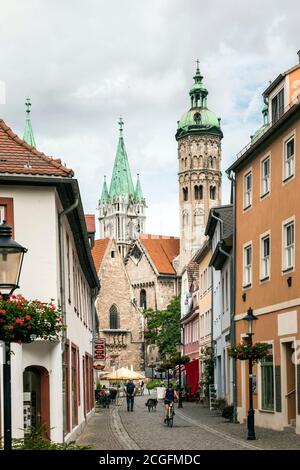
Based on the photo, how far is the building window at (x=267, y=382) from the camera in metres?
28.0

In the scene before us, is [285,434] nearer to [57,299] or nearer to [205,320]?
[57,299]

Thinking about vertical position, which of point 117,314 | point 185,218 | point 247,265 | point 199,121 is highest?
point 199,121

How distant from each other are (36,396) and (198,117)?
13761 centimetres

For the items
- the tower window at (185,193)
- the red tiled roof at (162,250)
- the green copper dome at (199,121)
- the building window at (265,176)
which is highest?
the green copper dome at (199,121)

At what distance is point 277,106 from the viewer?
29.4m

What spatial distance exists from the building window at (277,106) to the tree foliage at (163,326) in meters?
96.4

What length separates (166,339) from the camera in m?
126

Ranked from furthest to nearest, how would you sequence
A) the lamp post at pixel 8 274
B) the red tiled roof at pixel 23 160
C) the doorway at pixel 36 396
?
the doorway at pixel 36 396 < the red tiled roof at pixel 23 160 < the lamp post at pixel 8 274

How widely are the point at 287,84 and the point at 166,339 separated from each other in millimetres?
99931

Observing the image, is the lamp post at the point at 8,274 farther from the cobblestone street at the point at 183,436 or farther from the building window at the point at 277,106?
the building window at the point at 277,106

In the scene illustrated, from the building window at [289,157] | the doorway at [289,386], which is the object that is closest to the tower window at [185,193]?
the building window at [289,157]

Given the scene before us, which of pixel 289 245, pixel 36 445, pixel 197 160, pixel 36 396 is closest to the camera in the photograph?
pixel 36 445

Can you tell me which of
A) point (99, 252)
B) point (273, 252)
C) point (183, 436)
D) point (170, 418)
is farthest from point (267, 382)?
point (99, 252)

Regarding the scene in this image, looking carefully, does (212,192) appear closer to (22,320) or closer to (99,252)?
Result: (99,252)
